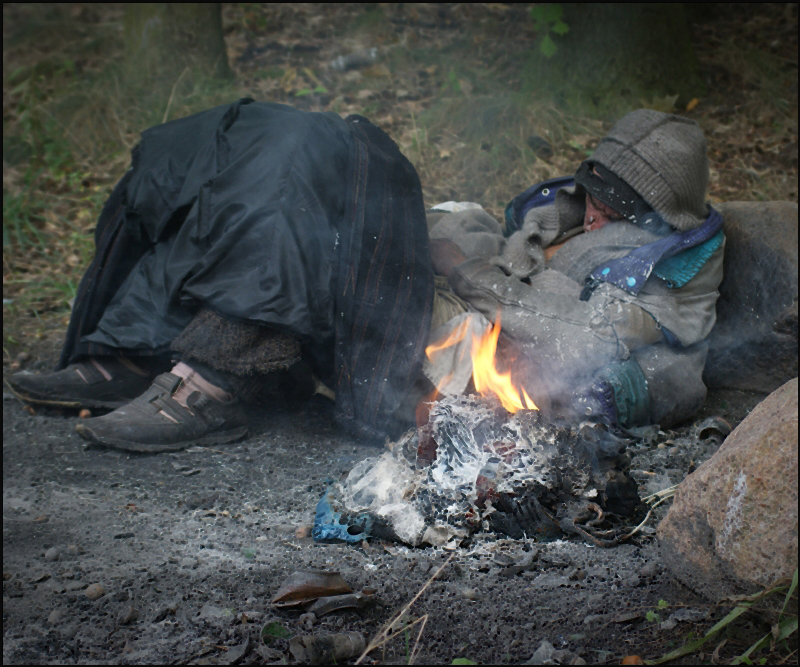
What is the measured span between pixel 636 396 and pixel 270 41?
5.27 metres

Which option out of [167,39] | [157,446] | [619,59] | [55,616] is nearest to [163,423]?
[157,446]

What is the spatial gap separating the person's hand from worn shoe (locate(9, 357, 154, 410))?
5.34 ft

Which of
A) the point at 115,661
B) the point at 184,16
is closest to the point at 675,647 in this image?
the point at 115,661

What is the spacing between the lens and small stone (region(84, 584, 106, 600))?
1.91 m

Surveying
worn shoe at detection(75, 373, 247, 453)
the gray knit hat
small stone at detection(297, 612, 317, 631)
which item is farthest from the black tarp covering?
small stone at detection(297, 612, 317, 631)

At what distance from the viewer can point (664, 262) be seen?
11.1ft

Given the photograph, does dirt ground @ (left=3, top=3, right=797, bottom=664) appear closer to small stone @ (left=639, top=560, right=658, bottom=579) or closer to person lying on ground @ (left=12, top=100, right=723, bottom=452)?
small stone @ (left=639, top=560, right=658, bottom=579)

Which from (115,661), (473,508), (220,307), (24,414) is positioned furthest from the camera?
(24,414)

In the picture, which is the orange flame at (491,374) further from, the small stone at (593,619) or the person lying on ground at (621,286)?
the small stone at (593,619)

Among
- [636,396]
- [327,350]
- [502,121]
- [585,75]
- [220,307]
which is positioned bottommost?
[636,396]

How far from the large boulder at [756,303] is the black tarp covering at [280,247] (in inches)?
70.0

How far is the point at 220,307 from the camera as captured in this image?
9.30 feet

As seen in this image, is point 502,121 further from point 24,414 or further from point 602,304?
point 24,414

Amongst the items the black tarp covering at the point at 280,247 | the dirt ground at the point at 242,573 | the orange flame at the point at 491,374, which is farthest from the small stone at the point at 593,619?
the black tarp covering at the point at 280,247
